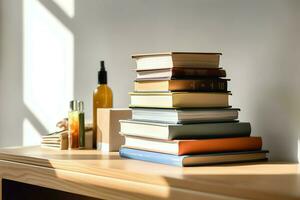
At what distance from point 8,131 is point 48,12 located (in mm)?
600

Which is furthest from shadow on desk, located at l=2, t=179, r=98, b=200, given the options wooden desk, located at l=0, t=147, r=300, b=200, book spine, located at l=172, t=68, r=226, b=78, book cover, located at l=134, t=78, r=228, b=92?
book spine, located at l=172, t=68, r=226, b=78

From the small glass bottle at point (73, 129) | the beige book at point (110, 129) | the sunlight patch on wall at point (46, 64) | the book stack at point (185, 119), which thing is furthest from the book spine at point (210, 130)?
the sunlight patch on wall at point (46, 64)

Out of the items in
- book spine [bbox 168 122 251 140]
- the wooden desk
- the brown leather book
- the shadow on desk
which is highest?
the brown leather book

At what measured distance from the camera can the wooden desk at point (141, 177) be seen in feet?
3.38

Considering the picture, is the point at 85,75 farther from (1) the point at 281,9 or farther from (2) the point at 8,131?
(1) the point at 281,9

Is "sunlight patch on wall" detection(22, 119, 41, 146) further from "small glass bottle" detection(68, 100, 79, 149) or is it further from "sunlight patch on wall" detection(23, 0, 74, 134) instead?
"small glass bottle" detection(68, 100, 79, 149)

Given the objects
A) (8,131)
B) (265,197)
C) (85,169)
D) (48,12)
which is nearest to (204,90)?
(85,169)

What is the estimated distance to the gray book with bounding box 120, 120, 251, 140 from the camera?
1.34 metres

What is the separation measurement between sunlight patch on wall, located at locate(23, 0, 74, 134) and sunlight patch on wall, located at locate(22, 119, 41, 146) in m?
0.02

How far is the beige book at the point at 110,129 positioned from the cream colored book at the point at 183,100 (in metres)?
0.21

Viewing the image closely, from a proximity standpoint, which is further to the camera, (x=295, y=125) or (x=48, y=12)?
(x=48, y=12)

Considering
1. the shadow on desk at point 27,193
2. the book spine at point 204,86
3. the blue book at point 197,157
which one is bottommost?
the shadow on desk at point 27,193

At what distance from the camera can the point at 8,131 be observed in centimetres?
258

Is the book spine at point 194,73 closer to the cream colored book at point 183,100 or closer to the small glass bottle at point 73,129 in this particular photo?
the cream colored book at point 183,100
